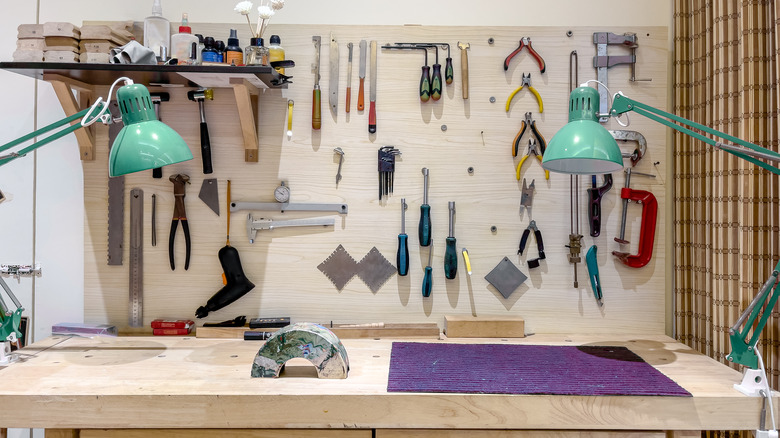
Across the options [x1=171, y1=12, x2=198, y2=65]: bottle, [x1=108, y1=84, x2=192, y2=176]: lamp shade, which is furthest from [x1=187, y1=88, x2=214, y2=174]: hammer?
[x1=108, y1=84, x2=192, y2=176]: lamp shade

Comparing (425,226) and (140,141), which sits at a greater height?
(140,141)

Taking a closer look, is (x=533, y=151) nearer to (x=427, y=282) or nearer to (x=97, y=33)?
(x=427, y=282)

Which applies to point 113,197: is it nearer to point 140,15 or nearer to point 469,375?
point 140,15

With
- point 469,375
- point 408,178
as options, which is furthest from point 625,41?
point 469,375

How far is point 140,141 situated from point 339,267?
3.03ft

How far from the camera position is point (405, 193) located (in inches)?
89.6

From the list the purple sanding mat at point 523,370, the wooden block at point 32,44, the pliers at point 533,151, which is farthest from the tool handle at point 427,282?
the wooden block at point 32,44

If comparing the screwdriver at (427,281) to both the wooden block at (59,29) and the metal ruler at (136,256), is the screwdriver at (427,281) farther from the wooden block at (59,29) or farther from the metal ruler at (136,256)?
the wooden block at (59,29)

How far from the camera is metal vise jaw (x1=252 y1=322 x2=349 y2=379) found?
168 cm

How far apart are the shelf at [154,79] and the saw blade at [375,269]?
0.59m

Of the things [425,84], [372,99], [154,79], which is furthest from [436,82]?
[154,79]

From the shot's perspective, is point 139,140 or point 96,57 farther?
point 96,57

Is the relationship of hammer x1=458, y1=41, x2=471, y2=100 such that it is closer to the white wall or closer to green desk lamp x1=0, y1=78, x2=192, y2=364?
the white wall

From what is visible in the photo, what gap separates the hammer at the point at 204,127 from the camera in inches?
86.0
